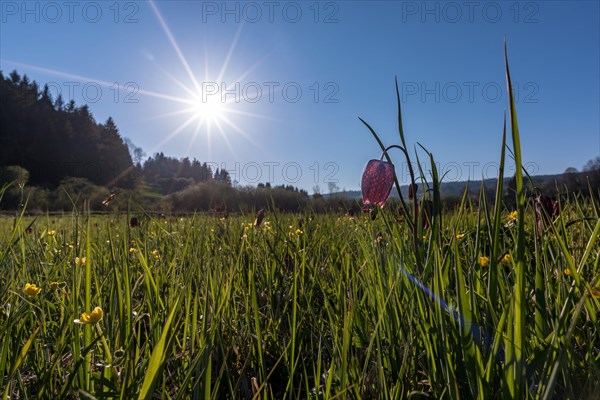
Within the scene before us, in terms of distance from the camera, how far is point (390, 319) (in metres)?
0.89

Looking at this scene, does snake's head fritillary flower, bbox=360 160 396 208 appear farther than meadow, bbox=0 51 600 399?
Yes

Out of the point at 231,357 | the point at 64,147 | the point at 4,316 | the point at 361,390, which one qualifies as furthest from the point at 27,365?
the point at 64,147

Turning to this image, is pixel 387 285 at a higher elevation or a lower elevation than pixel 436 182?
lower

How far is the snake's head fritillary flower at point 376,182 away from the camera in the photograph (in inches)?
46.1

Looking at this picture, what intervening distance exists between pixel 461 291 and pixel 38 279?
1268 mm

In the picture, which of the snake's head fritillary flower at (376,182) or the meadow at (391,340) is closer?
the meadow at (391,340)

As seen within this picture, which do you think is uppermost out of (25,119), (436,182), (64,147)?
(25,119)

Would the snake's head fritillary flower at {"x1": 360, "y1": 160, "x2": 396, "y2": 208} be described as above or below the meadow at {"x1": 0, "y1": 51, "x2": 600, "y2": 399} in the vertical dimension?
above

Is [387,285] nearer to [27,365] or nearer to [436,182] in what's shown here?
[436,182]

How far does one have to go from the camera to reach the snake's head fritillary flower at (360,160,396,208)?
3.84ft

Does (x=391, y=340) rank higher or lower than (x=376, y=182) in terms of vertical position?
lower

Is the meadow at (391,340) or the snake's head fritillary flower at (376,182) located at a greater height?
the snake's head fritillary flower at (376,182)

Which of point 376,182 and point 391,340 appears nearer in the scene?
point 391,340

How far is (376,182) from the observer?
119cm
